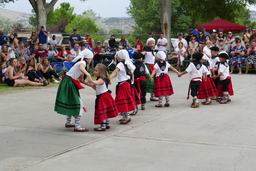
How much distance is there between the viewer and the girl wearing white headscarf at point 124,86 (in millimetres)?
8766

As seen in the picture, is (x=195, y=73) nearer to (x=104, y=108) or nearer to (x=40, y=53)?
(x=104, y=108)

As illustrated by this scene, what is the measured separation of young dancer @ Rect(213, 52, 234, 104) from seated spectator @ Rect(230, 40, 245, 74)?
8.38 metres

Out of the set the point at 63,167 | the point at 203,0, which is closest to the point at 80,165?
the point at 63,167

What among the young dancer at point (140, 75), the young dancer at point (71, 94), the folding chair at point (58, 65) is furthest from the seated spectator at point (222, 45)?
the young dancer at point (71, 94)

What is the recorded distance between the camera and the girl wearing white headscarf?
877 centimetres

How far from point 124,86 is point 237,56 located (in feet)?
39.8

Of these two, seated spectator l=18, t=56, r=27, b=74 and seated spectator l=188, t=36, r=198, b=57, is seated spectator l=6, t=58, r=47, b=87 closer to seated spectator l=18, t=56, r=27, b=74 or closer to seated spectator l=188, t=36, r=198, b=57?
seated spectator l=18, t=56, r=27, b=74

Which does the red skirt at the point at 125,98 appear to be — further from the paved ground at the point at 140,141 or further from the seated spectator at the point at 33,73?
the seated spectator at the point at 33,73

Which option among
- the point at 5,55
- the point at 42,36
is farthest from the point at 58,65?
the point at 42,36

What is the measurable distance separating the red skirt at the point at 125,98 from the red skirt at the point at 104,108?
58 cm

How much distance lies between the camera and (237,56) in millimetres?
19812

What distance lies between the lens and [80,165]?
19.3ft

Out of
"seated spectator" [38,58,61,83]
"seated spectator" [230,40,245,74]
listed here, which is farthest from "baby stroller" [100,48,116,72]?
"seated spectator" [230,40,245,74]

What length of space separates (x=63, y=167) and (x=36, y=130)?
2652 mm
